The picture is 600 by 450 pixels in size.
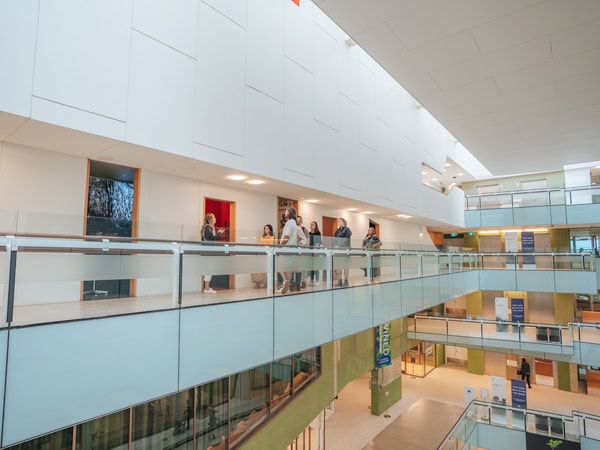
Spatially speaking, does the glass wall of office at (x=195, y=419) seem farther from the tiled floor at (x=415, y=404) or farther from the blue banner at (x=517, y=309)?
the blue banner at (x=517, y=309)

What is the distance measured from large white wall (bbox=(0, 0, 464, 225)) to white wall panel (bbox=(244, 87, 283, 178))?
0.02 metres

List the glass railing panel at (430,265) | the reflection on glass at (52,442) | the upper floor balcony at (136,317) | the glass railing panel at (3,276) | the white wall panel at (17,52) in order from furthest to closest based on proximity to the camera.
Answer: the glass railing panel at (430,265)
the reflection on glass at (52,442)
the white wall panel at (17,52)
the upper floor balcony at (136,317)
the glass railing panel at (3,276)

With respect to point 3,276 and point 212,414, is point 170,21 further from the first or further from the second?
point 212,414

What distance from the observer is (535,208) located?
1738 centimetres

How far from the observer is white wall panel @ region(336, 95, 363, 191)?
1005 centimetres

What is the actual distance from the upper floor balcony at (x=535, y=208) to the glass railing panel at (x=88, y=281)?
1815 cm

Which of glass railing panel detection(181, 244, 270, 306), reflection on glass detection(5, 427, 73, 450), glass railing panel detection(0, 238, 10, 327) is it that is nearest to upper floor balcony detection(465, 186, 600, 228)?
glass railing panel detection(181, 244, 270, 306)

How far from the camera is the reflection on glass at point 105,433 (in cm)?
495

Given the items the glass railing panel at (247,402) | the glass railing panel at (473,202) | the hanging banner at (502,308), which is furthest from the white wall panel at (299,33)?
the glass railing panel at (473,202)

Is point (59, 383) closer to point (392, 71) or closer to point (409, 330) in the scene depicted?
point (392, 71)

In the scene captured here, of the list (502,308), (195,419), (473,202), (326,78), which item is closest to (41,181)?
(195,419)

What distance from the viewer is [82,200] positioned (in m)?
5.88

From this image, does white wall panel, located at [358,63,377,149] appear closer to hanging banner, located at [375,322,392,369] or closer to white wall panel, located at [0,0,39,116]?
hanging banner, located at [375,322,392,369]

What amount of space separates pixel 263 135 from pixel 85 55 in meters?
3.35
